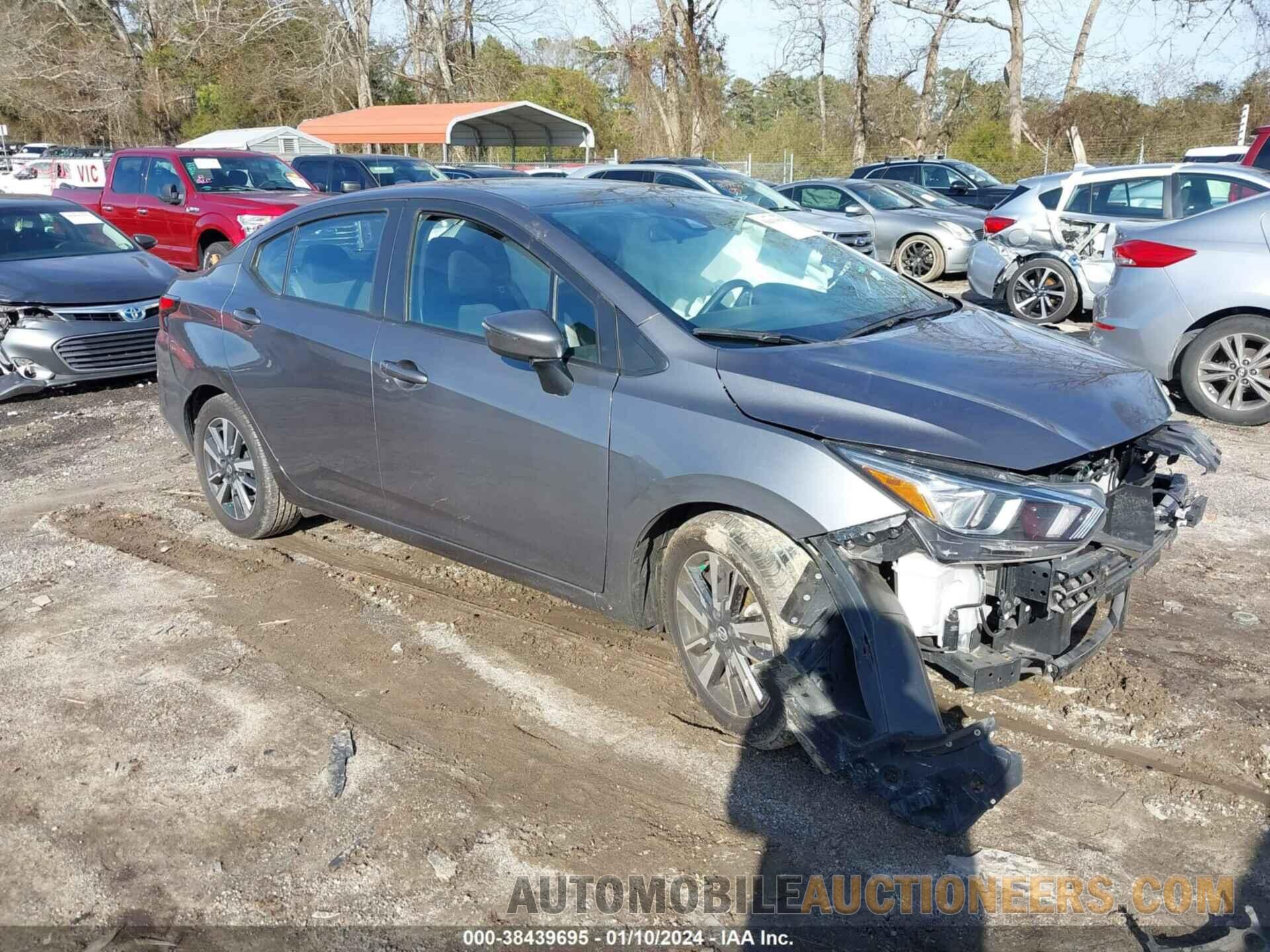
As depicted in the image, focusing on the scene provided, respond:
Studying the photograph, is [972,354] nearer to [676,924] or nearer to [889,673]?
[889,673]

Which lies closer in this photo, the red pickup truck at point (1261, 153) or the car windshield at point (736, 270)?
the car windshield at point (736, 270)

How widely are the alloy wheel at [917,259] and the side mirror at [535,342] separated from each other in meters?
12.7

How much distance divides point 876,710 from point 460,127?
96.1 feet

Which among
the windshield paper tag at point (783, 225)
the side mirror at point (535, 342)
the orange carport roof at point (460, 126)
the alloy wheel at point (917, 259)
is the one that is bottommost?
the alloy wheel at point (917, 259)

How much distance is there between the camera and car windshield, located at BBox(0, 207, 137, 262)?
360 inches

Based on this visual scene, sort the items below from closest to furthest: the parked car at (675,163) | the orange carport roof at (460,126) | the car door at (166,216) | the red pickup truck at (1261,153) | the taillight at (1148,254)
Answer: the taillight at (1148,254) → the red pickup truck at (1261,153) → the car door at (166,216) → the parked car at (675,163) → the orange carport roof at (460,126)

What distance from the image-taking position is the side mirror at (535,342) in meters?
3.51

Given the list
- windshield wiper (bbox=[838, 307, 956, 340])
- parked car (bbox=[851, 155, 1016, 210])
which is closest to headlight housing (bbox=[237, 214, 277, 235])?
windshield wiper (bbox=[838, 307, 956, 340])

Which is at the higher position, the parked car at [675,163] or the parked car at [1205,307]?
the parked car at [675,163]

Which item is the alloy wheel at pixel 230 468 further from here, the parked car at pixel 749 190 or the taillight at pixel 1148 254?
the parked car at pixel 749 190

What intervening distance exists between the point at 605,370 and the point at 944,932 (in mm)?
1969

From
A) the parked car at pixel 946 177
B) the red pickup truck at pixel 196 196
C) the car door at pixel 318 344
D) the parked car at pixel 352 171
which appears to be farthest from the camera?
the parked car at pixel 946 177

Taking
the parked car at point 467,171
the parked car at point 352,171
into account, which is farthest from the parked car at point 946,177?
the parked car at point 352,171

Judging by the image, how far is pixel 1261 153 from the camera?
12195 mm
